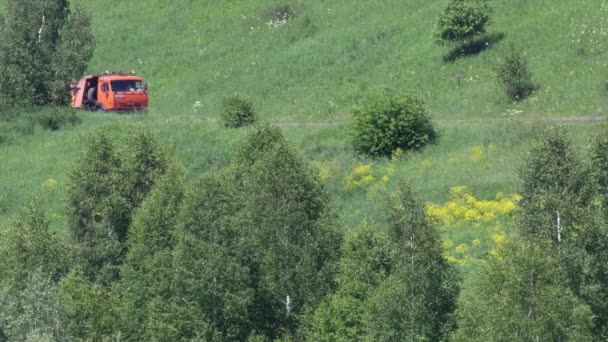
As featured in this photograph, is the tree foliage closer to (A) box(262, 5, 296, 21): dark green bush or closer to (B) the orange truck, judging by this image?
(B) the orange truck

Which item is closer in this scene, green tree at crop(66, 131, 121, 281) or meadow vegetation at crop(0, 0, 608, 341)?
meadow vegetation at crop(0, 0, 608, 341)

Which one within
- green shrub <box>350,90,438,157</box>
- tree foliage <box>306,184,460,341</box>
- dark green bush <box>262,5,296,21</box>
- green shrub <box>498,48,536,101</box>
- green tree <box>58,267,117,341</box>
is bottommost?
green tree <box>58,267,117,341</box>

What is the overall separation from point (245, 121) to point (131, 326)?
23458 mm

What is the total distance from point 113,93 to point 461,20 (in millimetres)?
20300

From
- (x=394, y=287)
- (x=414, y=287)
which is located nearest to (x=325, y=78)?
(x=394, y=287)

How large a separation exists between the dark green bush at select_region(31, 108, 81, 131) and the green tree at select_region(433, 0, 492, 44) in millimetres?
20414

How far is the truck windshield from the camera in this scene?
8438 centimetres

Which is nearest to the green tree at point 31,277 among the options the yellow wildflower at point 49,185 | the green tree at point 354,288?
the green tree at point 354,288

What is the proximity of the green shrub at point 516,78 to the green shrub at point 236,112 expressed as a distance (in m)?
13.1

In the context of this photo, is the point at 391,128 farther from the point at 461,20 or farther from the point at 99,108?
the point at 99,108

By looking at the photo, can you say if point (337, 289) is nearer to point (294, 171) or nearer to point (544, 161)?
point (294, 171)

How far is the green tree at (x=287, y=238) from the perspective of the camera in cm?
5238

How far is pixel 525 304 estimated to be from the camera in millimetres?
44906

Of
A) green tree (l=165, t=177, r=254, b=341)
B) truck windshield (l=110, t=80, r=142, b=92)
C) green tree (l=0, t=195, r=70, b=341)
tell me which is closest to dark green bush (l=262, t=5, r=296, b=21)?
truck windshield (l=110, t=80, r=142, b=92)
